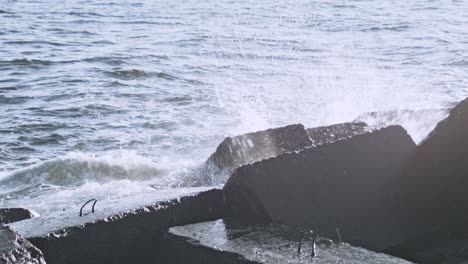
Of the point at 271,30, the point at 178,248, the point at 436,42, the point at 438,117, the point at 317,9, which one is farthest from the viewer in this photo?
the point at 317,9

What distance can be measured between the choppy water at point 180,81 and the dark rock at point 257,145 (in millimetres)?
841

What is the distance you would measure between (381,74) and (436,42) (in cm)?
340

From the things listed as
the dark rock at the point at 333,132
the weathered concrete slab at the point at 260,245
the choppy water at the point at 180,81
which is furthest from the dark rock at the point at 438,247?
the choppy water at the point at 180,81

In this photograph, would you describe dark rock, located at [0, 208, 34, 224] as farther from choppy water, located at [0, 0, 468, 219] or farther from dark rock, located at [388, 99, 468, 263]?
dark rock, located at [388, 99, 468, 263]

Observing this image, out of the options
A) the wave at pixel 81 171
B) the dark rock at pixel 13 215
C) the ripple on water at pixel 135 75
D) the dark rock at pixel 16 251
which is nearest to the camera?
the dark rock at pixel 16 251

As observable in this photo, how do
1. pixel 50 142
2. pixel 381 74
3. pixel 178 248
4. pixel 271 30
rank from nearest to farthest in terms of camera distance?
pixel 178 248, pixel 50 142, pixel 381 74, pixel 271 30

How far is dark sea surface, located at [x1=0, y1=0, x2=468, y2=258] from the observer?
7.44 meters

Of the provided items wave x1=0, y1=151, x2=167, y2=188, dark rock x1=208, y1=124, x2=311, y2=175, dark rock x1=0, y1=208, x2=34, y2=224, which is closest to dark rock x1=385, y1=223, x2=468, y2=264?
dark rock x1=208, y1=124, x2=311, y2=175

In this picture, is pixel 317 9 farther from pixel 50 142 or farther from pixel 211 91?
pixel 50 142

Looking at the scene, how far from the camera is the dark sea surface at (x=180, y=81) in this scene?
744 cm

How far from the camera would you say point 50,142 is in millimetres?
8477

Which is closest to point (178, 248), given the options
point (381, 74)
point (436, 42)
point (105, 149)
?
point (105, 149)

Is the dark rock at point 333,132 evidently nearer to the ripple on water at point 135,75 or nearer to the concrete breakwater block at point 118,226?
the concrete breakwater block at point 118,226

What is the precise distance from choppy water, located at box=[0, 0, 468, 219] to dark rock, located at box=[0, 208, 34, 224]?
1.36 meters
